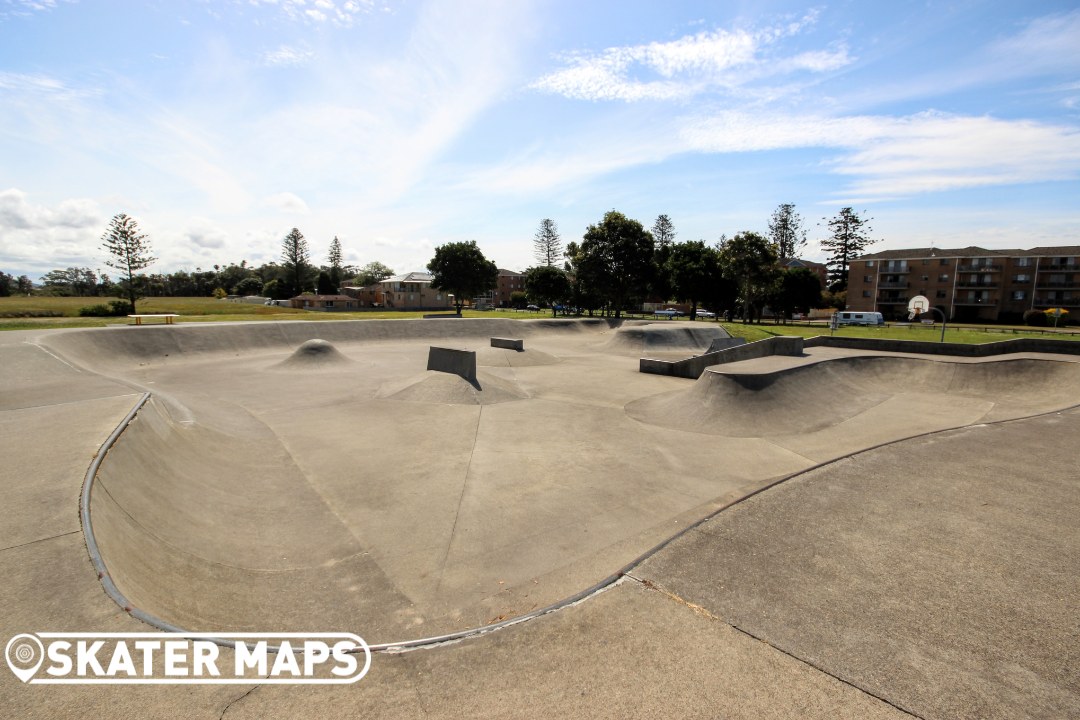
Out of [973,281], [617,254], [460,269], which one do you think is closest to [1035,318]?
[973,281]

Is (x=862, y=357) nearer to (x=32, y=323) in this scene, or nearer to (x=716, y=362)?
(x=716, y=362)

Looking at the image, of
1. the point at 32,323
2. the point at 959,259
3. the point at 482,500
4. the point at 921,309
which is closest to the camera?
the point at 482,500

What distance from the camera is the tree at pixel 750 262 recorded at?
44.8 meters

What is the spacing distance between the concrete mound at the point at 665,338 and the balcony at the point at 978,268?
49090mm

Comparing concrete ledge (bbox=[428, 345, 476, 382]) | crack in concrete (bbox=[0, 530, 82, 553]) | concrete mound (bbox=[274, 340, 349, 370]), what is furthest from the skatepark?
concrete mound (bbox=[274, 340, 349, 370])

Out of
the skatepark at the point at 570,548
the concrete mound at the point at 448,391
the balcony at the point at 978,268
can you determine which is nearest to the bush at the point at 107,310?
the skatepark at the point at 570,548

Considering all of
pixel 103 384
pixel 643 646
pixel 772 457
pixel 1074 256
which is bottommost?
pixel 772 457

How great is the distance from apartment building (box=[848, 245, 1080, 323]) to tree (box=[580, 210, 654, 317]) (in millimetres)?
38995

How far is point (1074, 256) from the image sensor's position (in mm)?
51938

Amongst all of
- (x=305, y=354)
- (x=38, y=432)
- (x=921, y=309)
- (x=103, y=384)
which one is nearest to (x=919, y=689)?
(x=38, y=432)

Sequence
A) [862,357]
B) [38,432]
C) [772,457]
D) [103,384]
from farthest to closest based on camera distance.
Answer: [862,357] → [103,384] → [772,457] → [38,432]

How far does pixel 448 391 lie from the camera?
14.5m

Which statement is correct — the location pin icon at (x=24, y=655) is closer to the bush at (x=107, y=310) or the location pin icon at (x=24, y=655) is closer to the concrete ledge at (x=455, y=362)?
the concrete ledge at (x=455, y=362)

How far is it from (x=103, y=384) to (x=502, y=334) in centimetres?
2666
